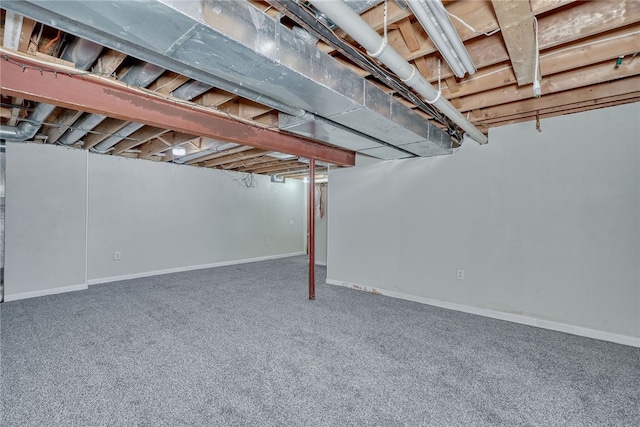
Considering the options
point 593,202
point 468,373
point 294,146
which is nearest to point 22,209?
point 294,146

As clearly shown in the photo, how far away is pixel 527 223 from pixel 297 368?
8.91 ft

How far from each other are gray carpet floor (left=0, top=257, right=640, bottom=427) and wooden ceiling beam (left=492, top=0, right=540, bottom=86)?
2.04m

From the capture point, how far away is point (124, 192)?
4809mm

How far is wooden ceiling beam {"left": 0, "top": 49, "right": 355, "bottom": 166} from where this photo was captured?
1751mm

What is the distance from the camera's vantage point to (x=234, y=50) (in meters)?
1.27

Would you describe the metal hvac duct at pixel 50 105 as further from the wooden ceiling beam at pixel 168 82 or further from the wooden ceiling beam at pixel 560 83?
the wooden ceiling beam at pixel 560 83

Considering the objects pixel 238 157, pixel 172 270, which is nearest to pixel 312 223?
pixel 238 157

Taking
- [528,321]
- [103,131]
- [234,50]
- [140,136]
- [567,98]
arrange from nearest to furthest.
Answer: [234,50] → [567,98] → [528,321] → [103,131] → [140,136]

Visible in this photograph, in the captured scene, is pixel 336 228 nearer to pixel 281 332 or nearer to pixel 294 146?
pixel 294 146

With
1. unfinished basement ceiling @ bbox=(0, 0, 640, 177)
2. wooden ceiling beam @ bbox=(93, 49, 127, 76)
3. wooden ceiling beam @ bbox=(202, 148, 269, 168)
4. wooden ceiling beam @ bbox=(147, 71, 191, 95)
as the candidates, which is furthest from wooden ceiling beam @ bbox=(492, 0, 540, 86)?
wooden ceiling beam @ bbox=(202, 148, 269, 168)

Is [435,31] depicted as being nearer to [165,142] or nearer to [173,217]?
[165,142]

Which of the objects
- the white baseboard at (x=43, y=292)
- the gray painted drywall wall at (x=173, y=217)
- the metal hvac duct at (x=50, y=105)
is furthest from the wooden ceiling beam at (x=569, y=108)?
the white baseboard at (x=43, y=292)

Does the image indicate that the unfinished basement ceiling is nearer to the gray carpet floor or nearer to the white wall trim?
the gray carpet floor

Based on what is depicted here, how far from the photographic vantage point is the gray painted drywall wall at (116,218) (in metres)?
3.84
